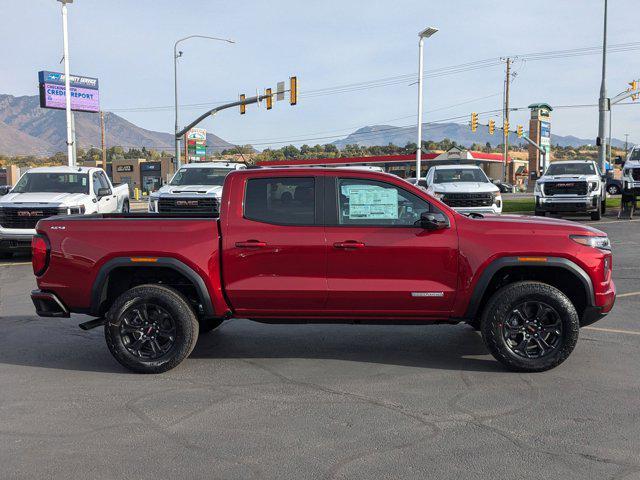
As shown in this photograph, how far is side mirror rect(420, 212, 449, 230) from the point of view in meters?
5.52

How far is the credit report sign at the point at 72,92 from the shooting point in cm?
5881

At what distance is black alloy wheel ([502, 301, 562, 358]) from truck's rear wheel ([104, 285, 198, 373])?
2.83 meters

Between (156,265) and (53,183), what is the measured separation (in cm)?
1021

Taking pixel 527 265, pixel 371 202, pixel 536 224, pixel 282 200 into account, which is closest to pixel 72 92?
pixel 282 200

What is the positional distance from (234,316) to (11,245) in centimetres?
960

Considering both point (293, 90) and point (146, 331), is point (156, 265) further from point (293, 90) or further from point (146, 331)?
point (293, 90)

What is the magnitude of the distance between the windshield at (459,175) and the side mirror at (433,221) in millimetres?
13485

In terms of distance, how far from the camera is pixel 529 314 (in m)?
5.63

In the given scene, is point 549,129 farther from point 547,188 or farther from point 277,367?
point 277,367

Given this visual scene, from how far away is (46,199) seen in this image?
1350 cm

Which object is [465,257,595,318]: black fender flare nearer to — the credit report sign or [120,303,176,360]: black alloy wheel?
[120,303,176,360]: black alloy wheel

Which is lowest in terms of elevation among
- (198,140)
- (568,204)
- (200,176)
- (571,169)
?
(568,204)

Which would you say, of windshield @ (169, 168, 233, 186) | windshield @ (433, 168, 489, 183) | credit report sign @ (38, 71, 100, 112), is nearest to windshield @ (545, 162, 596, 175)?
windshield @ (433, 168, 489, 183)

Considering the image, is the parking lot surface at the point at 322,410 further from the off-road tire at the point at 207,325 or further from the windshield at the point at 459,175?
the windshield at the point at 459,175
